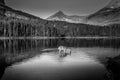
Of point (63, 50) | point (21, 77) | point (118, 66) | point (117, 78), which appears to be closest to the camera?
point (117, 78)

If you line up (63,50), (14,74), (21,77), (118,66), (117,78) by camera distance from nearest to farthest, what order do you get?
(117,78) → (21,77) → (14,74) → (118,66) → (63,50)

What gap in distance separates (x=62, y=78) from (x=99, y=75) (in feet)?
23.1

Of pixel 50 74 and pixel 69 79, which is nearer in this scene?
pixel 69 79

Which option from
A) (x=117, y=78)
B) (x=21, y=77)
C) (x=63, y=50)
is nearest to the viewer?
(x=117, y=78)

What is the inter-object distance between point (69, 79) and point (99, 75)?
244 inches

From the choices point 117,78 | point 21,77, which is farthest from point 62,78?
point 117,78

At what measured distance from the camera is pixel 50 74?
32906 mm

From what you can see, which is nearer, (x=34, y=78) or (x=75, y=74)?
(x=34, y=78)

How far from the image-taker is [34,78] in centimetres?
2961

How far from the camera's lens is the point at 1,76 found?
30594mm

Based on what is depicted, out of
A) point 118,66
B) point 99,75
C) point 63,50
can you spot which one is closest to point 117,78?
point 99,75

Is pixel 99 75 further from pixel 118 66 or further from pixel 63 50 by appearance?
pixel 63 50

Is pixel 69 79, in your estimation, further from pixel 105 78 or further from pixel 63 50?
pixel 63 50

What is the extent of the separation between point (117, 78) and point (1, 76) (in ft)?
62.8
